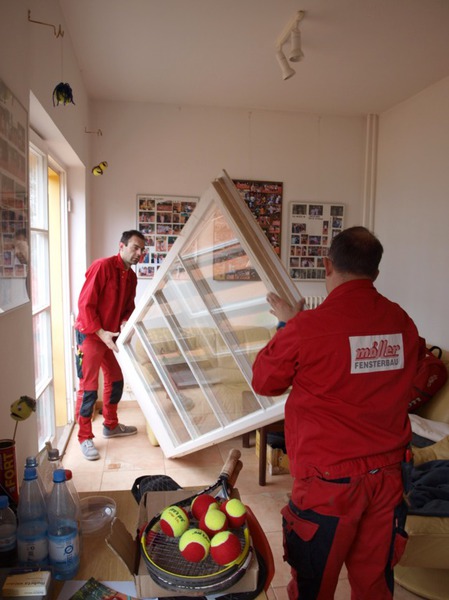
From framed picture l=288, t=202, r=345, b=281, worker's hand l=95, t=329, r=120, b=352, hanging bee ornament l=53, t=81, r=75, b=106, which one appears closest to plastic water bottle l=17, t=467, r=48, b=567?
hanging bee ornament l=53, t=81, r=75, b=106

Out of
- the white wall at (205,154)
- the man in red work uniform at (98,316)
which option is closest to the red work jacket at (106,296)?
the man in red work uniform at (98,316)

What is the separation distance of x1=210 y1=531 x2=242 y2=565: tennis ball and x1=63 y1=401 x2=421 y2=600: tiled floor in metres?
1.72

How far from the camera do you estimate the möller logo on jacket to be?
138cm

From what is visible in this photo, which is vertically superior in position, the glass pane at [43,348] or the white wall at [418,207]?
the white wall at [418,207]

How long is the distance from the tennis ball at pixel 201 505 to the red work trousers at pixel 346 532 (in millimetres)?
491

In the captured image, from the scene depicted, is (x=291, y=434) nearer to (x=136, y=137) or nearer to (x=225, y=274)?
(x=225, y=274)

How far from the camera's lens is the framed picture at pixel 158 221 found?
4.47m

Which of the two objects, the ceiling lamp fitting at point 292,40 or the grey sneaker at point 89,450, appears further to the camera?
the grey sneaker at point 89,450

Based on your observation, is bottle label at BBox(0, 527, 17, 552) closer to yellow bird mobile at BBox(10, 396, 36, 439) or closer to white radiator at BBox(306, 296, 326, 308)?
yellow bird mobile at BBox(10, 396, 36, 439)

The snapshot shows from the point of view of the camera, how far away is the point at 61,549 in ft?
3.40

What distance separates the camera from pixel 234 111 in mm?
4516

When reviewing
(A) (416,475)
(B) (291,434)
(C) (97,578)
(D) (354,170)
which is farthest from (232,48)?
(C) (97,578)

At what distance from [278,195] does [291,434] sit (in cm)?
351

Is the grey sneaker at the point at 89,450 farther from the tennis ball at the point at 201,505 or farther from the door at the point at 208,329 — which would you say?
the tennis ball at the point at 201,505
